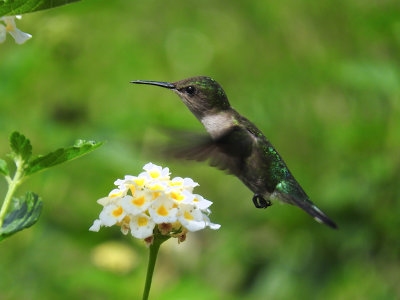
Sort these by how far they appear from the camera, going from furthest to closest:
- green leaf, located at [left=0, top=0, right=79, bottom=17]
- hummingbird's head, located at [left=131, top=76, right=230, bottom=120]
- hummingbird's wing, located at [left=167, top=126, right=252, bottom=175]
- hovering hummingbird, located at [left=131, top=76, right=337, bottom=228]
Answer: hummingbird's head, located at [left=131, top=76, right=230, bottom=120] → hovering hummingbird, located at [left=131, top=76, right=337, bottom=228] → hummingbird's wing, located at [left=167, top=126, right=252, bottom=175] → green leaf, located at [left=0, top=0, right=79, bottom=17]

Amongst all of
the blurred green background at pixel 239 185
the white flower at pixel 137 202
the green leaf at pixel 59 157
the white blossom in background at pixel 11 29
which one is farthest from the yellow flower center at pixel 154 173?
the blurred green background at pixel 239 185

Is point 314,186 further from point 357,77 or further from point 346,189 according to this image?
point 357,77

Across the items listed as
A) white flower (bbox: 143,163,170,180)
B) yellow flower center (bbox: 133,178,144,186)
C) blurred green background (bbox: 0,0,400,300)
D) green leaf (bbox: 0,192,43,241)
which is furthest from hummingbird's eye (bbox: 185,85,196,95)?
blurred green background (bbox: 0,0,400,300)

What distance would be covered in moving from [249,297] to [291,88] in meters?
1.31

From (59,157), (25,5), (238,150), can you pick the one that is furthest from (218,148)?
(25,5)

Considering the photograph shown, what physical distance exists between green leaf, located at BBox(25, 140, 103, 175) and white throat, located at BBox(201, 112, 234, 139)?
0.63 m

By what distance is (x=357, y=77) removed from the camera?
3230 mm

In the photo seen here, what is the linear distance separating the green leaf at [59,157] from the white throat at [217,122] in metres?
0.63

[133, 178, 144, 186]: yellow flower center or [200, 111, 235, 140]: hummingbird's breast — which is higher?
[133, 178, 144, 186]: yellow flower center

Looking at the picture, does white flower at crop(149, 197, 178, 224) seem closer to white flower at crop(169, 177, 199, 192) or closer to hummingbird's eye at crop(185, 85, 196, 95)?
white flower at crop(169, 177, 199, 192)

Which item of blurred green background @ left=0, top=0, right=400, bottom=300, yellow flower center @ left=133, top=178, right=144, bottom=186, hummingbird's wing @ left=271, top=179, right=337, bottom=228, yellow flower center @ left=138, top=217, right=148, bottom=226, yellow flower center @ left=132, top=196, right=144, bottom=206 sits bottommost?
blurred green background @ left=0, top=0, right=400, bottom=300

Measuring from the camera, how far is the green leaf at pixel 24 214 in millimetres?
1250

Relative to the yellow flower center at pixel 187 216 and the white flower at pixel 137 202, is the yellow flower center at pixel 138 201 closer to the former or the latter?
the white flower at pixel 137 202

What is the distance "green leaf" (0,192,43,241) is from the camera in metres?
1.25
